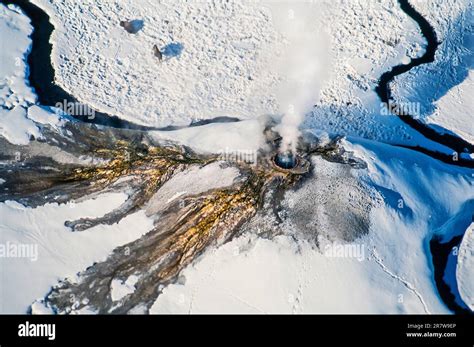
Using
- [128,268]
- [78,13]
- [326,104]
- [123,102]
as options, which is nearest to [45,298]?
[128,268]

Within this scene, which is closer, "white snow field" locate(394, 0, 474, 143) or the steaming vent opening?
the steaming vent opening

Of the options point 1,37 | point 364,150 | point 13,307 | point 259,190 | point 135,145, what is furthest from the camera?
point 1,37

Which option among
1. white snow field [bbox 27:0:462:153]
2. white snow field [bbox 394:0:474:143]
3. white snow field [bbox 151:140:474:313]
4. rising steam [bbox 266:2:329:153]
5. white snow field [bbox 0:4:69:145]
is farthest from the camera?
white snow field [bbox 394:0:474:143]

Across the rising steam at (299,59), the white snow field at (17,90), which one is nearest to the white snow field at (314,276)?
the rising steam at (299,59)

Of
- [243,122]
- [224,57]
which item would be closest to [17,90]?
[224,57]

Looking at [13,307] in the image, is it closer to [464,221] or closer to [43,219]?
[43,219]

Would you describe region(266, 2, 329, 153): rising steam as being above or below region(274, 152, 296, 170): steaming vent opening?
above

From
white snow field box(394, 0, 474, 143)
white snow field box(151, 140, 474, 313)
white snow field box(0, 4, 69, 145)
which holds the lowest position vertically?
white snow field box(151, 140, 474, 313)

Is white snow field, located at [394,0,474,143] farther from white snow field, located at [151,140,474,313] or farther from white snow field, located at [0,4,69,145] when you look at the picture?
white snow field, located at [0,4,69,145]

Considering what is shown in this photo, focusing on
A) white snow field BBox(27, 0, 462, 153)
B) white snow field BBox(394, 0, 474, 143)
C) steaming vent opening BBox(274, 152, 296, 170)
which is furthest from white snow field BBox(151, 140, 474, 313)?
white snow field BBox(394, 0, 474, 143)
